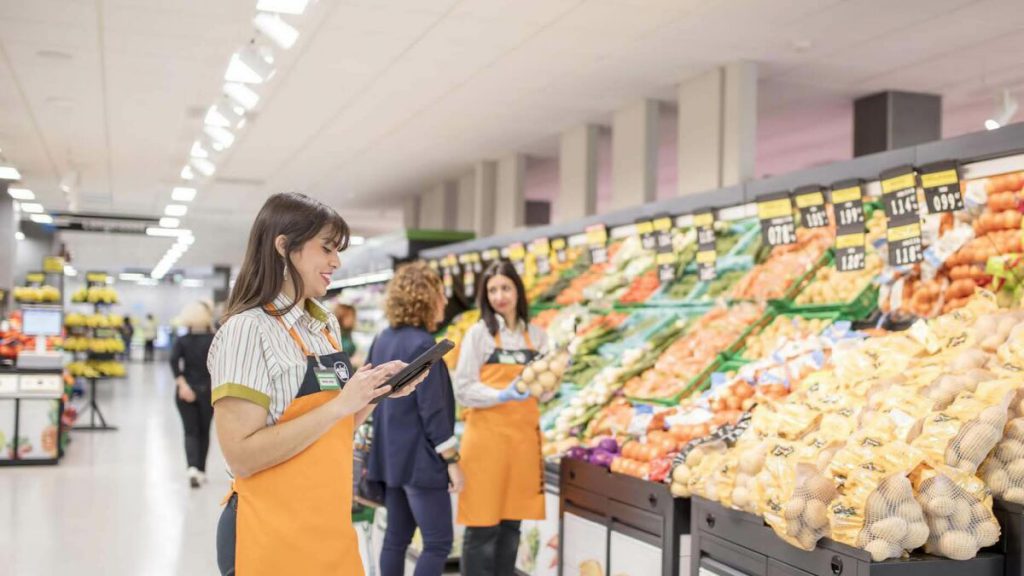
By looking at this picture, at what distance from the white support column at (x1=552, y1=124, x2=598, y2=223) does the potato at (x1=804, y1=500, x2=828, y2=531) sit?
662 cm

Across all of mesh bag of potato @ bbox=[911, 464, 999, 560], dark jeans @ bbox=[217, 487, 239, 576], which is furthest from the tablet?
mesh bag of potato @ bbox=[911, 464, 999, 560]

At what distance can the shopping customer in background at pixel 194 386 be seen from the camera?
8539mm

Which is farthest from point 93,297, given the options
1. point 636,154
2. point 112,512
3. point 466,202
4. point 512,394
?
point 512,394

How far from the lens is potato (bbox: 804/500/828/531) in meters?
2.78

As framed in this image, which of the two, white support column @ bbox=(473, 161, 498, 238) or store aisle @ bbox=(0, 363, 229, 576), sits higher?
white support column @ bbox=(473, 161, 498, 238)

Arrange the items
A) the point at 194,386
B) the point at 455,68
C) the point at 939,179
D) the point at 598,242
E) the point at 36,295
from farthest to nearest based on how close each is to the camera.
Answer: the point at 36,295 → the point at 194,386 → the point at 455,68 → the point at 598,242 → the point at 939,179

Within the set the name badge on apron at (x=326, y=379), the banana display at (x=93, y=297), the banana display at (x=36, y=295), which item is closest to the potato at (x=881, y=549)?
the name badge on apron at (x=326, y=379)

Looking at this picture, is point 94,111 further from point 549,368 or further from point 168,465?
point 549,368

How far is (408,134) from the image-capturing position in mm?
9875

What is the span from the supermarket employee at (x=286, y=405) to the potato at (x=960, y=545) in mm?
1582

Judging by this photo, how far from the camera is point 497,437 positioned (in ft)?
14.3

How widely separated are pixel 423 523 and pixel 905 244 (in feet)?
7.47

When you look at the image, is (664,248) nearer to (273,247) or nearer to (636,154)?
(636,154)

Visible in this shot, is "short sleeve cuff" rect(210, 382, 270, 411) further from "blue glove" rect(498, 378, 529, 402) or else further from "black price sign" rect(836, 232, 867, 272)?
"black price sign" rect(836, 232, 867, 272)
